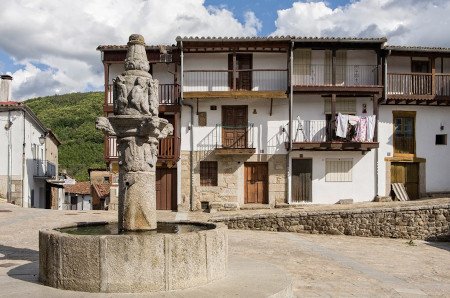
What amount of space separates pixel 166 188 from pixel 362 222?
9.35 metres

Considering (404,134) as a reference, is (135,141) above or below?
below

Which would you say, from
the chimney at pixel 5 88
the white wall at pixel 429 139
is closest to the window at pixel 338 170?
the white wall at pixel 429 139

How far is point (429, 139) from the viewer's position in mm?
22688

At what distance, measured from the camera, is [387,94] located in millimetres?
21719

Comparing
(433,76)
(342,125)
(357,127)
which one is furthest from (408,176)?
(433,76)

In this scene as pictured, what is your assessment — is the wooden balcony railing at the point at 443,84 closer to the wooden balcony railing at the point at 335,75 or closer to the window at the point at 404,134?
the window at the point at 404,134

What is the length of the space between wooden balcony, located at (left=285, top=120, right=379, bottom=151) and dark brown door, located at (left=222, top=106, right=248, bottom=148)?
2.14 m

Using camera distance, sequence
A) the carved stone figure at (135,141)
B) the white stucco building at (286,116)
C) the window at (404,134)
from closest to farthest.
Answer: the carved stone figure at (135,141) → the white stucco building at (286,116) → the window at (404,134)

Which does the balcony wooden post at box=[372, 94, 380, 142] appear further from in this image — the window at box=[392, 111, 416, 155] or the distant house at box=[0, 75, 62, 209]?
the distant house at box=[0, 75, 62, 209]

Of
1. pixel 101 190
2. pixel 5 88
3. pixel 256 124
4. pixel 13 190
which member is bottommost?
pixel 101 190

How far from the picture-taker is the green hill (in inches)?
1954

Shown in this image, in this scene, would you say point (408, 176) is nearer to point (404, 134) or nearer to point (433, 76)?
point (404, 134)

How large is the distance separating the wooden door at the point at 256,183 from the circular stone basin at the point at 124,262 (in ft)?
51.7

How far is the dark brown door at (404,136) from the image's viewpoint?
2259 centimetres
